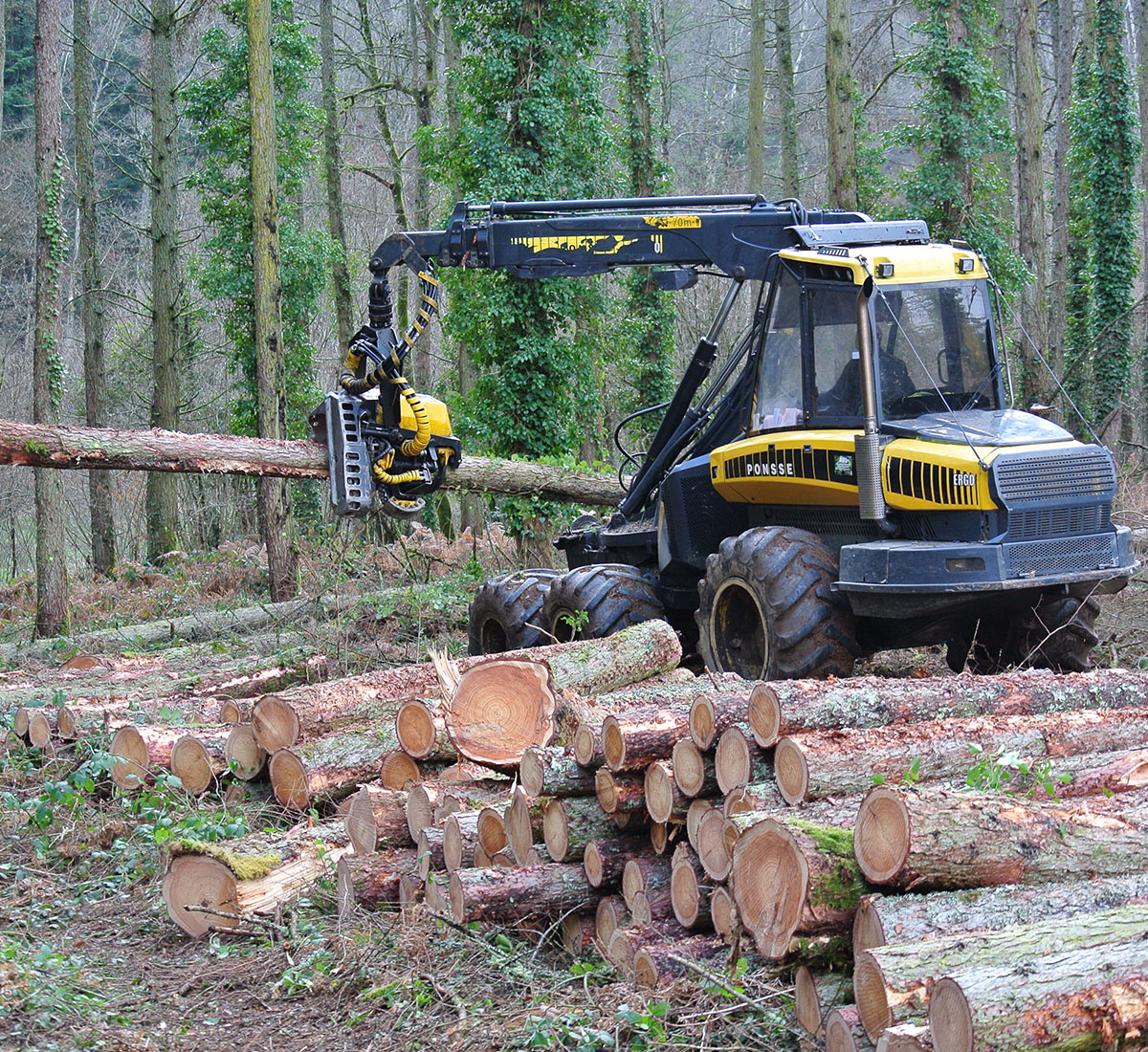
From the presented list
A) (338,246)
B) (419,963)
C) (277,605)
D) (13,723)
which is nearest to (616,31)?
(338,246)

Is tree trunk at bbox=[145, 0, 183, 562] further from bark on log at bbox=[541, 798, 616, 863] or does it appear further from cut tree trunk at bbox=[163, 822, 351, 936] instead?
bark on log at bbox=[541, 798, 616, 863]

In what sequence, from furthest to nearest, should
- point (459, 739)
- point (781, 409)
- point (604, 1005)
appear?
point (781, 409)
point (459, 739)
point (604, 1005)

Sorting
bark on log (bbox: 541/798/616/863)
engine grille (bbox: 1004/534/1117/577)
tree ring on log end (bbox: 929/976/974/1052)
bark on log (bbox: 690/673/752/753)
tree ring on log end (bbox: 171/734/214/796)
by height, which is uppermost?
engine grille (bbox: 1004/534/1117/577)

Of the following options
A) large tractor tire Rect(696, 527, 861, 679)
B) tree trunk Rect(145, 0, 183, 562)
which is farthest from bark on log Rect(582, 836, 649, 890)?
tree trunk Rect(145, 0, 183, 562)

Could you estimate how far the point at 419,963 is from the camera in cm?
508

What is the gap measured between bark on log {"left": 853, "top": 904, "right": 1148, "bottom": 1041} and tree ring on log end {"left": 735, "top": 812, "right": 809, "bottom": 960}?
372 mm

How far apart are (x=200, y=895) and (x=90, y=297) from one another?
773 inches

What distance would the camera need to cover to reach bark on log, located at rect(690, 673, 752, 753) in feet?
16.8

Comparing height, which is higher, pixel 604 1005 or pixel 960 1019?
pixel 960 1019

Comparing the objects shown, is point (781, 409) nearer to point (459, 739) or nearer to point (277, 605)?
point (459, 739)

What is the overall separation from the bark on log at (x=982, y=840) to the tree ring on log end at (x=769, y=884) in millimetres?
232

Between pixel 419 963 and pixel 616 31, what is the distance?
116 ft

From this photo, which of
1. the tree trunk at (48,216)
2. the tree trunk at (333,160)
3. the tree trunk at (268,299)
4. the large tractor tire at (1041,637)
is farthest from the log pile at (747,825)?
the tree trunk at (333,160)

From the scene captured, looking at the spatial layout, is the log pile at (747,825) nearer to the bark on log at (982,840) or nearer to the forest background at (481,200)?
the bark on log at (982,840)
